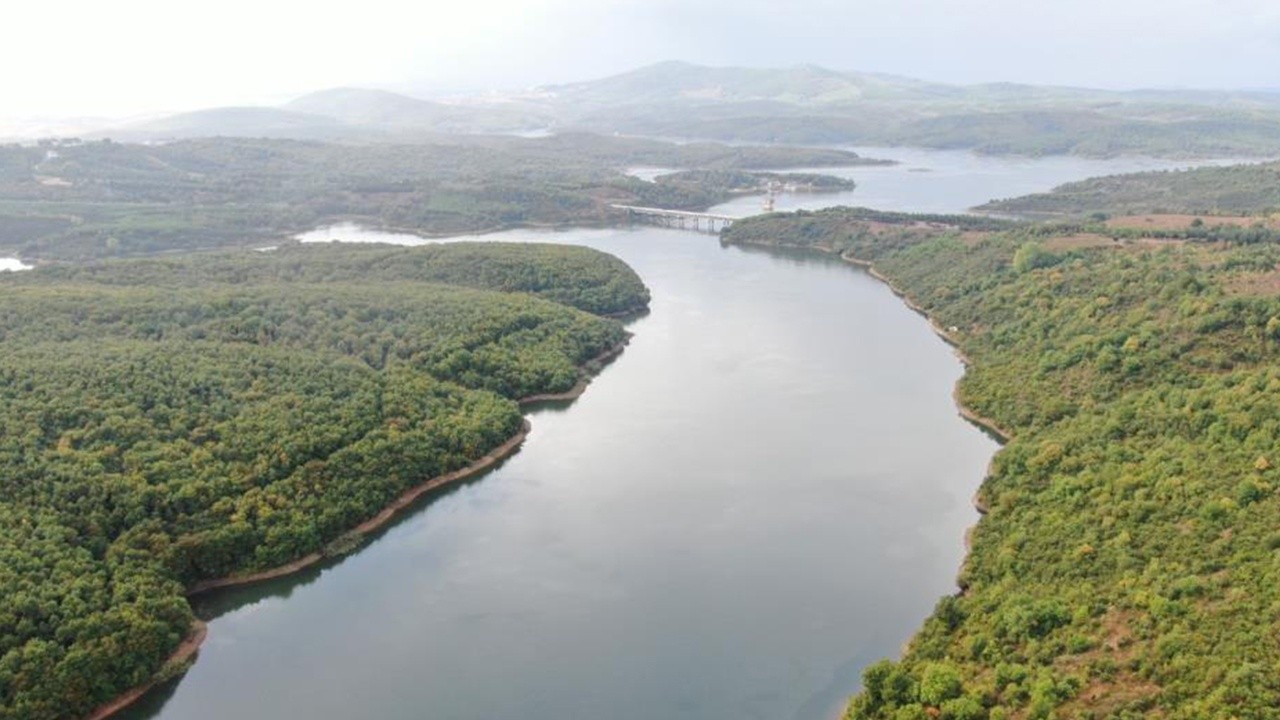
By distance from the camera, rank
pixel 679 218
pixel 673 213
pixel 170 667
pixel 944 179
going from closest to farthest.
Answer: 1. pixel 170 667
2. pixel 673 213
3. pixel 679 218
4. pixel 944 179

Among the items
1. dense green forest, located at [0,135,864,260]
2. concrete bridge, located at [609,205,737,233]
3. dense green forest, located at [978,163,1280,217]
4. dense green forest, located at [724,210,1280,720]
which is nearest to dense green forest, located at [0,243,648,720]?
dense green forest, located at [724,210,1280,720]

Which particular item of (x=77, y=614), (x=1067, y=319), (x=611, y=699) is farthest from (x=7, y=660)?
(x=1067, y=319)

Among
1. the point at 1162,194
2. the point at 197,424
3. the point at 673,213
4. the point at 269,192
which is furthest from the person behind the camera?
the point at 269,192

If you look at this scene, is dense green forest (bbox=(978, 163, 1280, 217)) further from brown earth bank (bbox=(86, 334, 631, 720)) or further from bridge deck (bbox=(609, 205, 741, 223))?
brown earth bank (bbox=(86, 334, 631, 720))

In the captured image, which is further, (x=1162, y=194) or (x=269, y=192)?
(x=269, y=192)

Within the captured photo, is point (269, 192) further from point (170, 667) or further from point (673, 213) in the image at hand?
point (170, 667)

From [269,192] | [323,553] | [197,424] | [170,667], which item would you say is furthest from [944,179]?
[170,667]

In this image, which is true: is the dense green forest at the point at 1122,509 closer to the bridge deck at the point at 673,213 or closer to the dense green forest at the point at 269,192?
the bridge deck at the point at 673,213
